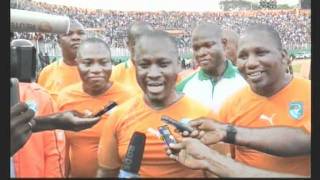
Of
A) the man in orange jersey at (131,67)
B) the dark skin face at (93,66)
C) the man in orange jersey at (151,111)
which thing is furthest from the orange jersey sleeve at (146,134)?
the dark skin face at (93,66)

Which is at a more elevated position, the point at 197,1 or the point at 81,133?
the point at 197,1

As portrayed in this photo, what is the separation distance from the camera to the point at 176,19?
3893mm

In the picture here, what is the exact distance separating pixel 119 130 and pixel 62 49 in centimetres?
67

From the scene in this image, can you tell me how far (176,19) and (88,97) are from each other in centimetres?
79

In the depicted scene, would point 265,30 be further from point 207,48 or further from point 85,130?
point 85,130

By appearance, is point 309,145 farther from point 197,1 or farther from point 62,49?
point 62,49

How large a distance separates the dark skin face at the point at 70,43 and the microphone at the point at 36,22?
0.18 ft

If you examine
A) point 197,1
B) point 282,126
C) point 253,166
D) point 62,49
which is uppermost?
point 197,1

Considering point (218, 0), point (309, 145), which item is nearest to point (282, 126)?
point (309, 145)

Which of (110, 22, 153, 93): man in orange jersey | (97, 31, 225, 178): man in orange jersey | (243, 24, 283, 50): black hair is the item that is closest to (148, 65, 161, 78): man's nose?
(97, 31, 225, 178): man in orange jersey

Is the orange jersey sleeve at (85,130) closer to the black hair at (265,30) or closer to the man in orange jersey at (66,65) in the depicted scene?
the man in orange jersey at (66,65)

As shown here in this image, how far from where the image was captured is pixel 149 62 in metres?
3.87

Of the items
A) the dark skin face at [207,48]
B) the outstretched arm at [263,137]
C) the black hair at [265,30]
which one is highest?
the black hair at [265,30]

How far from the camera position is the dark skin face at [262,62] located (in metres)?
3.82
